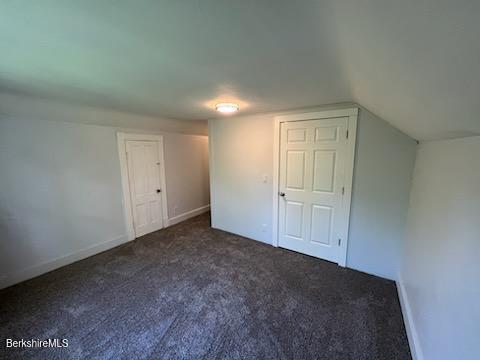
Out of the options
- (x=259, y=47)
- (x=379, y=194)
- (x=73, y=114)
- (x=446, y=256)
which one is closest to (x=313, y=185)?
(x=379, y=194)

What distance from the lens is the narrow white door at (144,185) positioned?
11.9 feet

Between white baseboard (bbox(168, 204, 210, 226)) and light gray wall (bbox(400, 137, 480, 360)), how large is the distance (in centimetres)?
394

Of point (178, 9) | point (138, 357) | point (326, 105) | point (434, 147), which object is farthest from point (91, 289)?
point (434, 147)

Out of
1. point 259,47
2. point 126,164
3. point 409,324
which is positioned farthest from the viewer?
point 126,164

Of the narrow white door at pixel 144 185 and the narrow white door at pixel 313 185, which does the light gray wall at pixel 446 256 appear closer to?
the narrow white door at pixel 313 185

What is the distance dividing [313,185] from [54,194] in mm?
3555

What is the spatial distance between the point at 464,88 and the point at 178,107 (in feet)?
8.63

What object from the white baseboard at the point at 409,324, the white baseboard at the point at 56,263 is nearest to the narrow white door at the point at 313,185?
the white baseboard at the point at 409,324

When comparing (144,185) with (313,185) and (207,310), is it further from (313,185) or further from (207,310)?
(313,185)

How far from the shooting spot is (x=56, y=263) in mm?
2781

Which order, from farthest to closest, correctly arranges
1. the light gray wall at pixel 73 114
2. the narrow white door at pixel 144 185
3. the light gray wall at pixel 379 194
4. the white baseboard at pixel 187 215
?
the white baseboard at pixel 187 215, the narrow white door at pixel 144 185, the light gray wall at pixel 379 194, the light gray wall at pixel 73 114

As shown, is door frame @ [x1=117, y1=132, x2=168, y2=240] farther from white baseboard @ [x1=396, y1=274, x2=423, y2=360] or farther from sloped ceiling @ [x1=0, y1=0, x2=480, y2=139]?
white baseboard @ [x1=396, y1=274, x2=423, y2=360]

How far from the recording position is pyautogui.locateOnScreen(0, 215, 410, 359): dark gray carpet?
65.4 inches

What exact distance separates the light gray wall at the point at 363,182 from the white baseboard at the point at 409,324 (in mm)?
411
